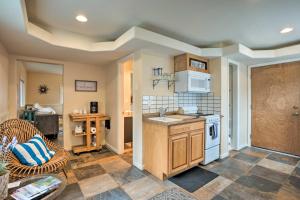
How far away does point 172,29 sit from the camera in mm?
2531

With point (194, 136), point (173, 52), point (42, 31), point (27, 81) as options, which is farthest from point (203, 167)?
point (27, 81)

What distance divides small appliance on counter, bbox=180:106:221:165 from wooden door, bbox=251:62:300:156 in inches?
60.1

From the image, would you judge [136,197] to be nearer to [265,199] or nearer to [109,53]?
[265,199]

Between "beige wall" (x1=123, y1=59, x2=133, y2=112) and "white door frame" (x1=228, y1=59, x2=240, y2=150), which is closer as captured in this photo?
"white door frame" (x1=228, y1=59, x2=240, y2=150)

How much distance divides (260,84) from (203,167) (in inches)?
101

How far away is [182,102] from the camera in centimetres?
333

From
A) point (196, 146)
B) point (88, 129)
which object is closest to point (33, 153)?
point (88, 129)

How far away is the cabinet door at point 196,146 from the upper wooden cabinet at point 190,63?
121 cm

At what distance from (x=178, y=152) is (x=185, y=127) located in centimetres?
40

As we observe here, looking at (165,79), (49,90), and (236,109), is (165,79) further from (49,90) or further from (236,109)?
(49,90)

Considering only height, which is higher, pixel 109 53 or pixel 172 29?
pixel 172 29

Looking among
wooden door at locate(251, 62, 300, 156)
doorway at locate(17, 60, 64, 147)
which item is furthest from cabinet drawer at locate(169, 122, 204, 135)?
doorway at locate(17, 60, 64, 147)

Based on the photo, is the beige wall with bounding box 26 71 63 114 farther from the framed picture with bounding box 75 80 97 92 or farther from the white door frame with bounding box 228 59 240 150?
the white door frame with bounding box 228 59 240 150

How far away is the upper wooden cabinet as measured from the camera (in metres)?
2.93
